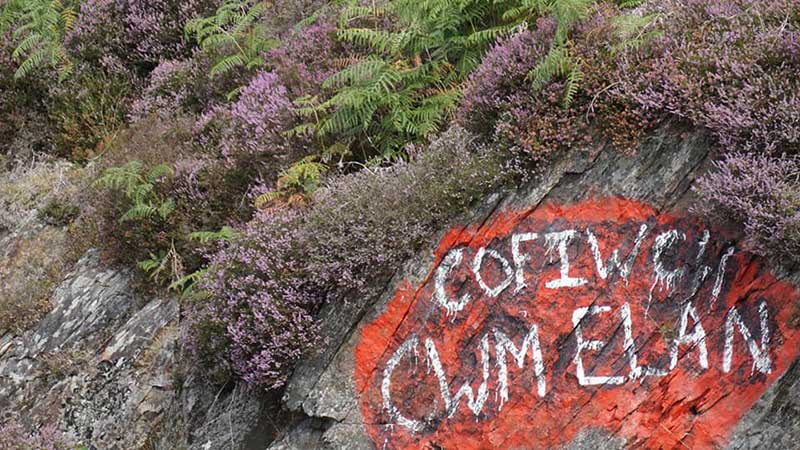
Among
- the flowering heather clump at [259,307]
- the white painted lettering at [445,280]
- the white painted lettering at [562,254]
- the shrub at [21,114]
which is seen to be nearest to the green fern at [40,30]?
the shrub at [21,114]

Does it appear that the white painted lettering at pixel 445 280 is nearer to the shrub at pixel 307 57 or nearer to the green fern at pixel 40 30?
the shrub at pixel 307 57

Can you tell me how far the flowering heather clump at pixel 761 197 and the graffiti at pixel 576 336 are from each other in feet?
0.62

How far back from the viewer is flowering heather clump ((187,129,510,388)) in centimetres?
618

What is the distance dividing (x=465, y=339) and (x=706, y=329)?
1543mm

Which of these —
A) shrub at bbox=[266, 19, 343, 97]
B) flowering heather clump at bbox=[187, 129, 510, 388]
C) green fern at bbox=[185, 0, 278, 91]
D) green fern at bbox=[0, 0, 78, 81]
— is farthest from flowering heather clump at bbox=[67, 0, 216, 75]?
flowering heather clump at bbox=[187, 129, 510, 388]

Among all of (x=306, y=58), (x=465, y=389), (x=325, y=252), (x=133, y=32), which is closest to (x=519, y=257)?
(x=465, y=389)

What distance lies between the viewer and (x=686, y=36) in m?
6.16

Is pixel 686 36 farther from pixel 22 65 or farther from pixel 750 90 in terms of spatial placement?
pixel 22 65

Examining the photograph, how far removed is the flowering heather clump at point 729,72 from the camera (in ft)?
17.9

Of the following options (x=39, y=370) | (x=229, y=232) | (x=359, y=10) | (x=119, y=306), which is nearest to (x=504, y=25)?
(x=359, y=10)

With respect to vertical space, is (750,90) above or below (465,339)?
above

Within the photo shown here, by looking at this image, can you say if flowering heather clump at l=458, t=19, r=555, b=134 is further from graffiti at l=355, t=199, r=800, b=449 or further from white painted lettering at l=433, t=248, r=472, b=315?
white painted lettering at l=433, t=248, r=472, b=315

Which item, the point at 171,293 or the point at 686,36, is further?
the point at 171,293

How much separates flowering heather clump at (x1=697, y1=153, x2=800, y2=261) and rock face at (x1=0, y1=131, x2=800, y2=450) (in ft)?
0.57
